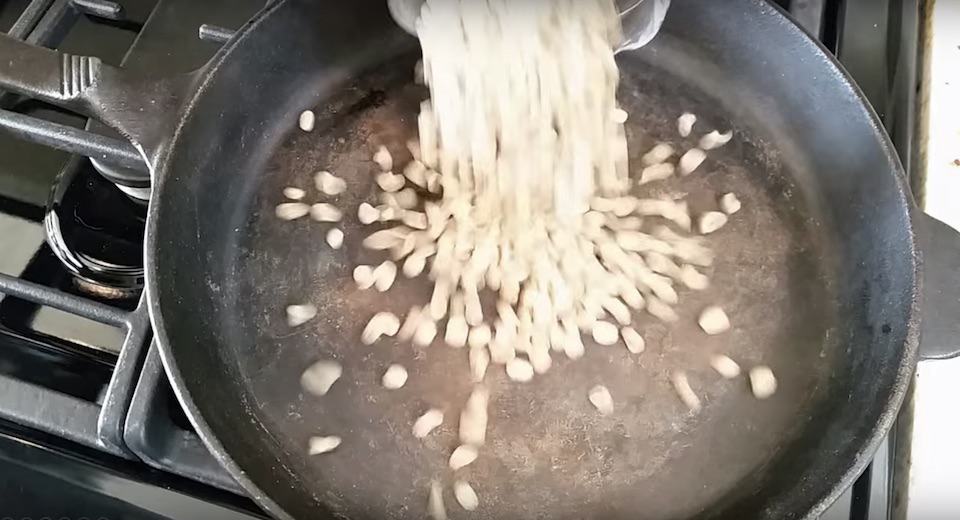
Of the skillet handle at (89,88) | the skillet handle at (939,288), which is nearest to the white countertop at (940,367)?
the skillet handle at (939,288)

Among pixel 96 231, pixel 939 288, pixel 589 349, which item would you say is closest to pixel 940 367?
pixel 939 288

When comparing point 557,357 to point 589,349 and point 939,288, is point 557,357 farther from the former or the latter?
point 939,288

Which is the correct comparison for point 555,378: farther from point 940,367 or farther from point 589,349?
point 940,367

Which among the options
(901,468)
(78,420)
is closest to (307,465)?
(78,420)

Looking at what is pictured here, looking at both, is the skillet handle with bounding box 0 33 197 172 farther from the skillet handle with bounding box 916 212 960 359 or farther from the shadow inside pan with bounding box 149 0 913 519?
the skillet handle with bounding box 916 212 960 359

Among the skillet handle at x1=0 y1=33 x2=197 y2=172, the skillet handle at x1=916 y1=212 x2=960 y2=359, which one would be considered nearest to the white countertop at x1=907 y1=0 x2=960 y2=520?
the skillet handle at x1=916 y1=212 x2=960 y2=359

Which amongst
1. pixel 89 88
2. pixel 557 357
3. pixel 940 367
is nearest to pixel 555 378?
pixel 557 357

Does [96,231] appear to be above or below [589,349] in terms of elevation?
above
